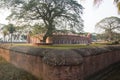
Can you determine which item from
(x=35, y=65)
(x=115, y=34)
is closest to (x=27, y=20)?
(x=35, y=65)

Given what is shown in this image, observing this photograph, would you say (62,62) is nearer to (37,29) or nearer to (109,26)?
(37,29)

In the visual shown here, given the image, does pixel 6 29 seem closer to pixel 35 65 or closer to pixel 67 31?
pixel 67 31

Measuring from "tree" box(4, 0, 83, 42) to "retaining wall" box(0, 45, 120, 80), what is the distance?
1499cm

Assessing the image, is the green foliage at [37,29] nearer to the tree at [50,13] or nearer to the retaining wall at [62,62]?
the tree at [50,13]

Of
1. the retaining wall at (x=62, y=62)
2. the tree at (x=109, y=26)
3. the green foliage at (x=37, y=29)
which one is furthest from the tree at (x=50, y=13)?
the tree at (x=109, y=26)

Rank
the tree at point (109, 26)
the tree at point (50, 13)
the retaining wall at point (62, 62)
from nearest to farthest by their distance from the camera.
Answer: the retaining wall at point (62, 62)
the tree at point (50, 13)
the tree at point (109, 26)

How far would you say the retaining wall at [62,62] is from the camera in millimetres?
3873

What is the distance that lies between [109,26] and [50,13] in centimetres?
2685

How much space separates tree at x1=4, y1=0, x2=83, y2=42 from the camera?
21.3 meters

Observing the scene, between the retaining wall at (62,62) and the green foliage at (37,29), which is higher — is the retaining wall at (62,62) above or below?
below

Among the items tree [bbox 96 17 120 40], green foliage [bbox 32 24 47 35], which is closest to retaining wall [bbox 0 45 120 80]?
green foliage [bbox 32 24 47 35]

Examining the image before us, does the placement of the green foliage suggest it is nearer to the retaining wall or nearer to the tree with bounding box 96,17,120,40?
the retaining wall

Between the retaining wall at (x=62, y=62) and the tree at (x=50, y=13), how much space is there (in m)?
15.0

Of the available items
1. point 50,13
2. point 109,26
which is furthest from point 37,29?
point 109,26
